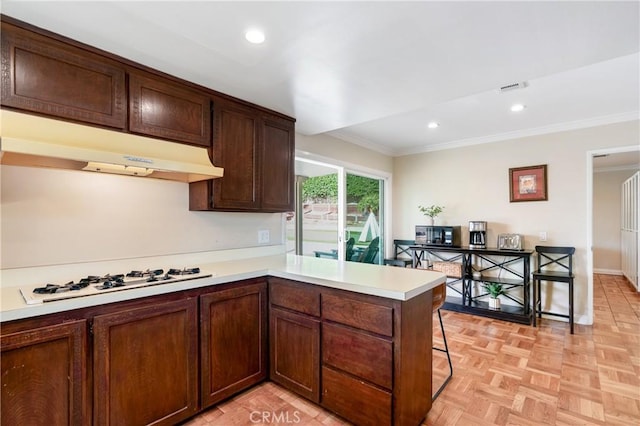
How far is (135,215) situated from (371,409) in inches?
80.1

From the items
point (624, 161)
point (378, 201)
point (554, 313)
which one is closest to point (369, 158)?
point (378, 201)

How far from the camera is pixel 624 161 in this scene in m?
5.99

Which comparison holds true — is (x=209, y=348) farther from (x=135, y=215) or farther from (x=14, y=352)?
(x=135, y=215)

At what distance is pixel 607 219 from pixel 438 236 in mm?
5205

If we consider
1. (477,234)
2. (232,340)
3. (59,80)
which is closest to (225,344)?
(232,340)

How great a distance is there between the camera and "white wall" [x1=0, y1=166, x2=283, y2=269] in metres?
1.71

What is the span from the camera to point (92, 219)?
198 centimetres

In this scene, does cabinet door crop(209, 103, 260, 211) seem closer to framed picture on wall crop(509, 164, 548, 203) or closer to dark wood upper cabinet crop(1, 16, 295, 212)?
dark wood upper cabinet crop(1, 16, 295, 212)

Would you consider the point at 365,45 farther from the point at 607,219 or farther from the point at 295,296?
the point at 607,219

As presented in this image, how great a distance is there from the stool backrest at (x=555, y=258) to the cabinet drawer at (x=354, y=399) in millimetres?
3152

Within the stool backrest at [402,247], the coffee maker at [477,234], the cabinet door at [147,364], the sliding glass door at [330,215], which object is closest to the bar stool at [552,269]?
the coffee maker at [477,234]

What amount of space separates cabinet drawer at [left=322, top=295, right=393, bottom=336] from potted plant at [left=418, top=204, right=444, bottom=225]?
10.8 feet

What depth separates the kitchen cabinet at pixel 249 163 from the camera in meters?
2.41

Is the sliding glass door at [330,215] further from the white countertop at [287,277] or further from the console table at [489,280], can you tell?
the white countertop at [287,277]
